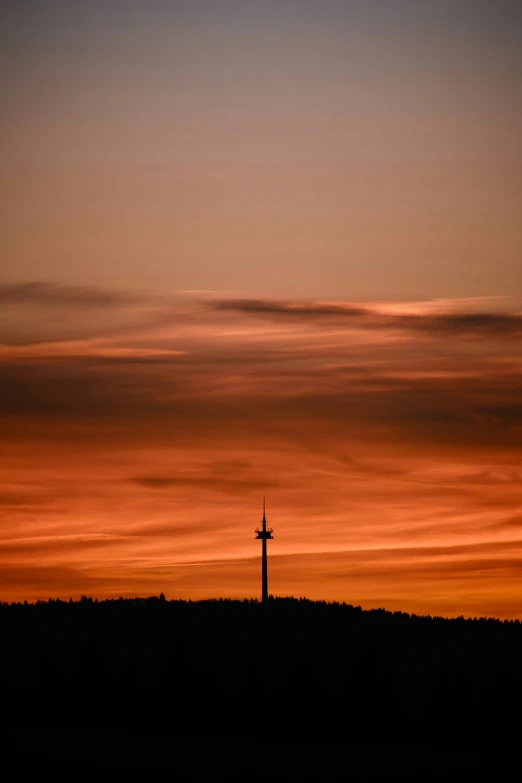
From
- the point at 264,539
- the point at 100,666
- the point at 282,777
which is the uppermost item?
the point at 264,539

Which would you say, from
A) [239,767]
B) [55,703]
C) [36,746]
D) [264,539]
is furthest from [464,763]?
[264,539]

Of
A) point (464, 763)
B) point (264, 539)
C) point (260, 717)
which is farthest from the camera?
point (264, 539)

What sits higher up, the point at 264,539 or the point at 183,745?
the point at 264,539

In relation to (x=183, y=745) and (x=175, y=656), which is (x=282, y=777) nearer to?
(x=183, y=745)

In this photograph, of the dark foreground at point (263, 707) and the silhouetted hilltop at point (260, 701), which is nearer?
the dark foreground at point (263, 707)

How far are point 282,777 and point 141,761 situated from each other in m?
13.6

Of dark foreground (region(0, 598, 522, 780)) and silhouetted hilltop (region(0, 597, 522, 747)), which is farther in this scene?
silhouetted hilltop (region(0, 597, 522, 747))

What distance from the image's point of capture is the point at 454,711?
15588cm

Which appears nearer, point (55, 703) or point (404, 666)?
point (55, 703)

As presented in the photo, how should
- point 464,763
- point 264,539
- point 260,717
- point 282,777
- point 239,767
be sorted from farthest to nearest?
point 264,539 → point 260,717 → point 464,763 → point 239,767 → point 282,777

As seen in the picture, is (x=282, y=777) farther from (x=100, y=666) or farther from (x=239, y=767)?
(x=100, y=666)

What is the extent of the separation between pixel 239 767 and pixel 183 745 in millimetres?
18140

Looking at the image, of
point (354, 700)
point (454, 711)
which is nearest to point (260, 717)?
point (354, 700)

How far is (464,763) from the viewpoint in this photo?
129125 millimetres
